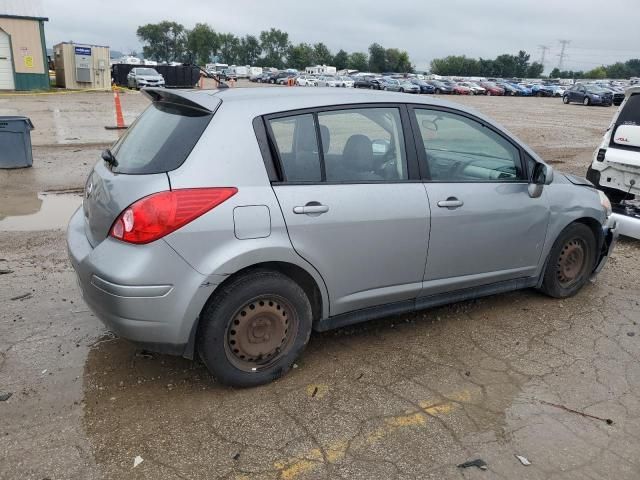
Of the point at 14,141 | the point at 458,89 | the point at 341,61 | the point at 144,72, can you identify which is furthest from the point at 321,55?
the point at 14,141

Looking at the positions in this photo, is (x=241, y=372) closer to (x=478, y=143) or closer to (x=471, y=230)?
(x=471, y=230)

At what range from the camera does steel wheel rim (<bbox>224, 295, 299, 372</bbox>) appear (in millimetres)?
3152

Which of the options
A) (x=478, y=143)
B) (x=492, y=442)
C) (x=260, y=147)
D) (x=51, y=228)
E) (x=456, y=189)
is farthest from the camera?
(x=51, y=228)

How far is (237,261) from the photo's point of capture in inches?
117

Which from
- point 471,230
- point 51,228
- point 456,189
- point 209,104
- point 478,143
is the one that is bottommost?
point 51,228

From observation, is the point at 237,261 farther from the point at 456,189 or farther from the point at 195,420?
the point at 456,189

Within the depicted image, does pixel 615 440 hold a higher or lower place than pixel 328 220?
lower

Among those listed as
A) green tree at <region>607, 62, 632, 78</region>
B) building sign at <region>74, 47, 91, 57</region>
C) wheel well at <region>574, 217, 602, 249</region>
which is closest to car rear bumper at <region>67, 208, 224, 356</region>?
wheel well at <region>574, 217, 602, 249</region>

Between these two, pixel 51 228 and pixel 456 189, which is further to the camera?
pixel 51 228

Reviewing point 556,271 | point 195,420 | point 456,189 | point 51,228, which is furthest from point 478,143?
point 51,228

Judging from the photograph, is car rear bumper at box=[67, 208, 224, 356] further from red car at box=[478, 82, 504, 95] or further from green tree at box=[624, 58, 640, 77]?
green tree at box=[624, 58, 640, 77]

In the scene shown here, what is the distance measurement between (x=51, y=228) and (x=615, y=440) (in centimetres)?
596

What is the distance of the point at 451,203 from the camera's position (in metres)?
3.71

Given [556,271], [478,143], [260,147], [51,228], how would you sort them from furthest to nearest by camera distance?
1. [51,228]
2. [556,271]
3. [478,143]
4. [260,147]
